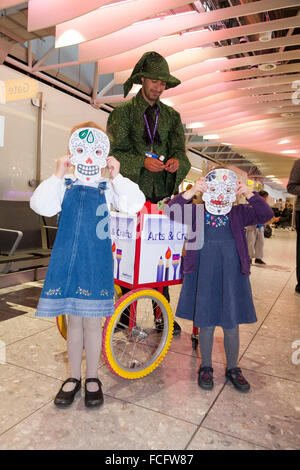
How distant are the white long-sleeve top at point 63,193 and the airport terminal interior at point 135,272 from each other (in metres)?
0.07

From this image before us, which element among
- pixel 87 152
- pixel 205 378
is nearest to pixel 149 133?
pixel 87 152

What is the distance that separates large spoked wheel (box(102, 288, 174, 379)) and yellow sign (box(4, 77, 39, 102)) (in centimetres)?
422

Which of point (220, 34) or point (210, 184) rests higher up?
point (220, 34)

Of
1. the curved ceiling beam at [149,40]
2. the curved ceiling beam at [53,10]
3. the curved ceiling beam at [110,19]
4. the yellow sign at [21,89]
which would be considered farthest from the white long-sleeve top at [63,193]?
the yellow sign at [21,89]

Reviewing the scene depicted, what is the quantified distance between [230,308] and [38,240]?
3.60 m

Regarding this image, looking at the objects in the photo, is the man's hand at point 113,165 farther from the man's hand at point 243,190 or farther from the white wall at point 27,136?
the white wall at point 27,136

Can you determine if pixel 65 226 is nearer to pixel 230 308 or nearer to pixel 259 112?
pixel 230 308

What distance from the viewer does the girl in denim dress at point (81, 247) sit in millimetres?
1561

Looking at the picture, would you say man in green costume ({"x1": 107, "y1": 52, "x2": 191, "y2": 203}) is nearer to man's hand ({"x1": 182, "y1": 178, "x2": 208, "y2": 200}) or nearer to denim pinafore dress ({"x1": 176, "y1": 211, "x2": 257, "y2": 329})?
man's hand ({"x1": 182, "y1": 178, "x2": 208, "y2": 200})

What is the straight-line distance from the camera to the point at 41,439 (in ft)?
4.48

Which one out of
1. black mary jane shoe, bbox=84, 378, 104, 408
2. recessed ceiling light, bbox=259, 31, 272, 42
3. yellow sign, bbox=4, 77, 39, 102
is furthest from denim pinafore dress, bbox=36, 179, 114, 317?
recessed ceiling light, bbox=259, 31, 272, 42

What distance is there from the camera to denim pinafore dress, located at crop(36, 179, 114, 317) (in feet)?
5.15

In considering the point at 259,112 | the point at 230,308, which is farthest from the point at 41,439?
the point at 259,112

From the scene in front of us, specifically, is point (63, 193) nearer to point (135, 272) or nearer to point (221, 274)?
point (135, 272)
